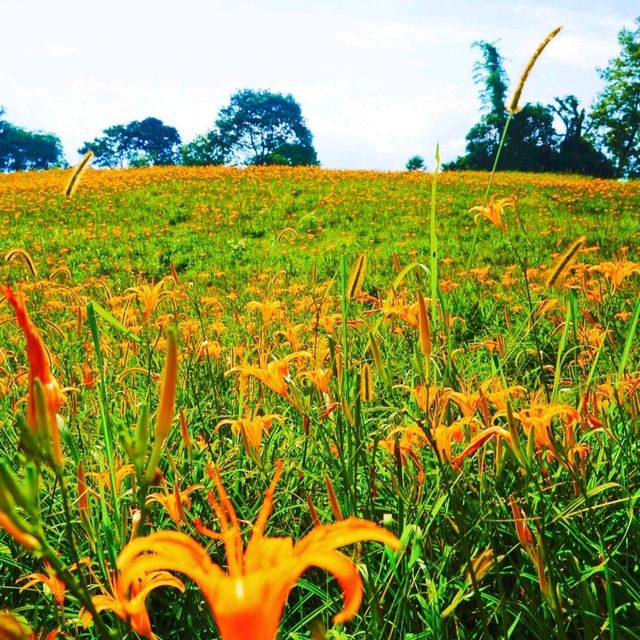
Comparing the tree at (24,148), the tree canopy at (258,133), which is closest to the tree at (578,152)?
the tree canopy at (258,133)

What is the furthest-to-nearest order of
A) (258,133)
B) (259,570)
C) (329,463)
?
(258,133) < (329,463) < (259,570)

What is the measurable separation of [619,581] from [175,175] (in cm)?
1658

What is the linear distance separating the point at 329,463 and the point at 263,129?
5632 centimetres

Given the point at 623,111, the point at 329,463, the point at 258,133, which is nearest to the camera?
the point at 329,463

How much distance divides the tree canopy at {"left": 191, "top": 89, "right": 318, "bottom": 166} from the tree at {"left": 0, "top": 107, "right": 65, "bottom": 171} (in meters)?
20.7

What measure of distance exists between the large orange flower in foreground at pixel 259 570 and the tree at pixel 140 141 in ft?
223

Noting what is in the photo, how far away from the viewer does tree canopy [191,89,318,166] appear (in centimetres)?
4947

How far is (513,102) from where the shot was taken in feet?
4.28

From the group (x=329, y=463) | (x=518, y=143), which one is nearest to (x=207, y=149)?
(x=518, y=143)

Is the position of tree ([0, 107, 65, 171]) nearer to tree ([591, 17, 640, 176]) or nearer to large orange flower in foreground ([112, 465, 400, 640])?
tree ([591, 17, 640, 176])

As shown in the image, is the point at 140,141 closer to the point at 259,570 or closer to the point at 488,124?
the point at 488,124

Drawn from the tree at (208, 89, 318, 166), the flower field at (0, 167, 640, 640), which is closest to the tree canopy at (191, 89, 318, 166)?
the tree at (208, 89, 318, 166)

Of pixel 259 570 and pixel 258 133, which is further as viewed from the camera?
pixel 258 133

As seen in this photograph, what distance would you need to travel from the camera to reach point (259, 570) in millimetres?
383
